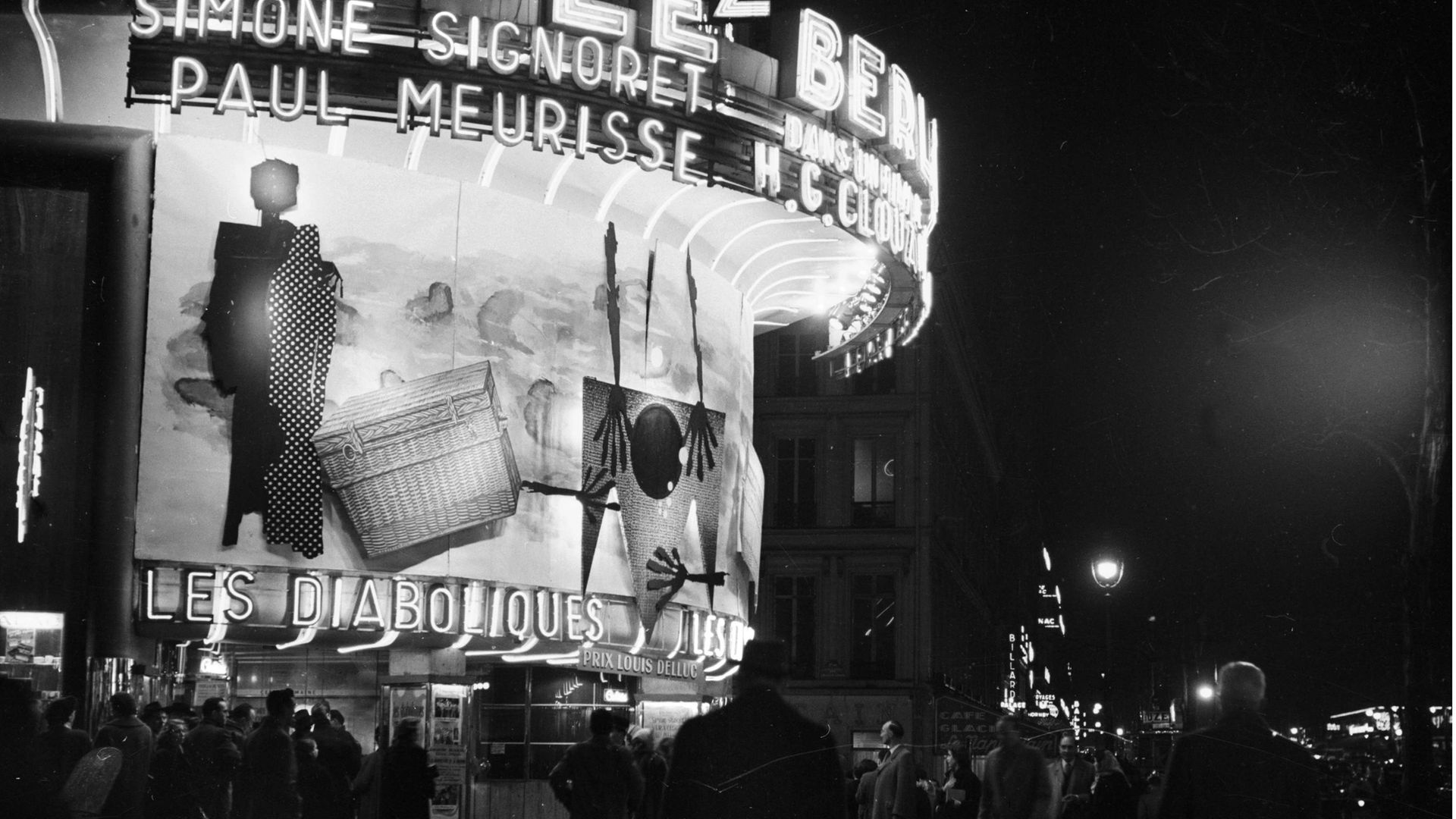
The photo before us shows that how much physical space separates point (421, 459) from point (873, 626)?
30.8 metres

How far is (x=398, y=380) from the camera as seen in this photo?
22.8 metres

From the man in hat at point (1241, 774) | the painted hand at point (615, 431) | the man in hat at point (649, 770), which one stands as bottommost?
the man in hat at point (649, 770)

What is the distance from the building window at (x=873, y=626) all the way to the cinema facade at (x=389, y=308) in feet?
80.0

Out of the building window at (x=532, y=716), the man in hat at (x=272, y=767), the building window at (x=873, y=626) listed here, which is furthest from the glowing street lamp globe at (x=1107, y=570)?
the building window at (x=873, y=626)

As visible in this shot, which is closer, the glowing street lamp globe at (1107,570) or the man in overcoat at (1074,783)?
the man in overcoat at (1074,783)

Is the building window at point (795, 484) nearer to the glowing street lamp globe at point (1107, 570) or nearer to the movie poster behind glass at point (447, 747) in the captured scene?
the glowing street lamp globe at point (1107, 570)

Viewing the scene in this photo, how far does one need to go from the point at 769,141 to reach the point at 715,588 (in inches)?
341

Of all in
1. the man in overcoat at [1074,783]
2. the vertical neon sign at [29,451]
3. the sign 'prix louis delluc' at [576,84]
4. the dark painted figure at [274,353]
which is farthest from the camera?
the dark painted figure at [274,353]

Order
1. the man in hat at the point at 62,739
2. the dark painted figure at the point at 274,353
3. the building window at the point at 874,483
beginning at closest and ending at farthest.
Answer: the man in hat at the point at 62,739, the dark painted figure at the point at 274,353, the building window at the point at 874,483

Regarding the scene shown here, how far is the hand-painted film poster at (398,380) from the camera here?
2158 centimetres

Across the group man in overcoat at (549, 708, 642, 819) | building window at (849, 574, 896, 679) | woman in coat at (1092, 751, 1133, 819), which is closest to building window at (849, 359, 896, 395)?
building window at (849, 574, 896, 679)

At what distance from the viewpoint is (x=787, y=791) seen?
720 centimetres

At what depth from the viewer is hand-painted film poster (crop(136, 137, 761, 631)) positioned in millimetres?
21578

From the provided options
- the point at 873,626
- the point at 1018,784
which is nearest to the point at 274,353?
the point at 1018,784
